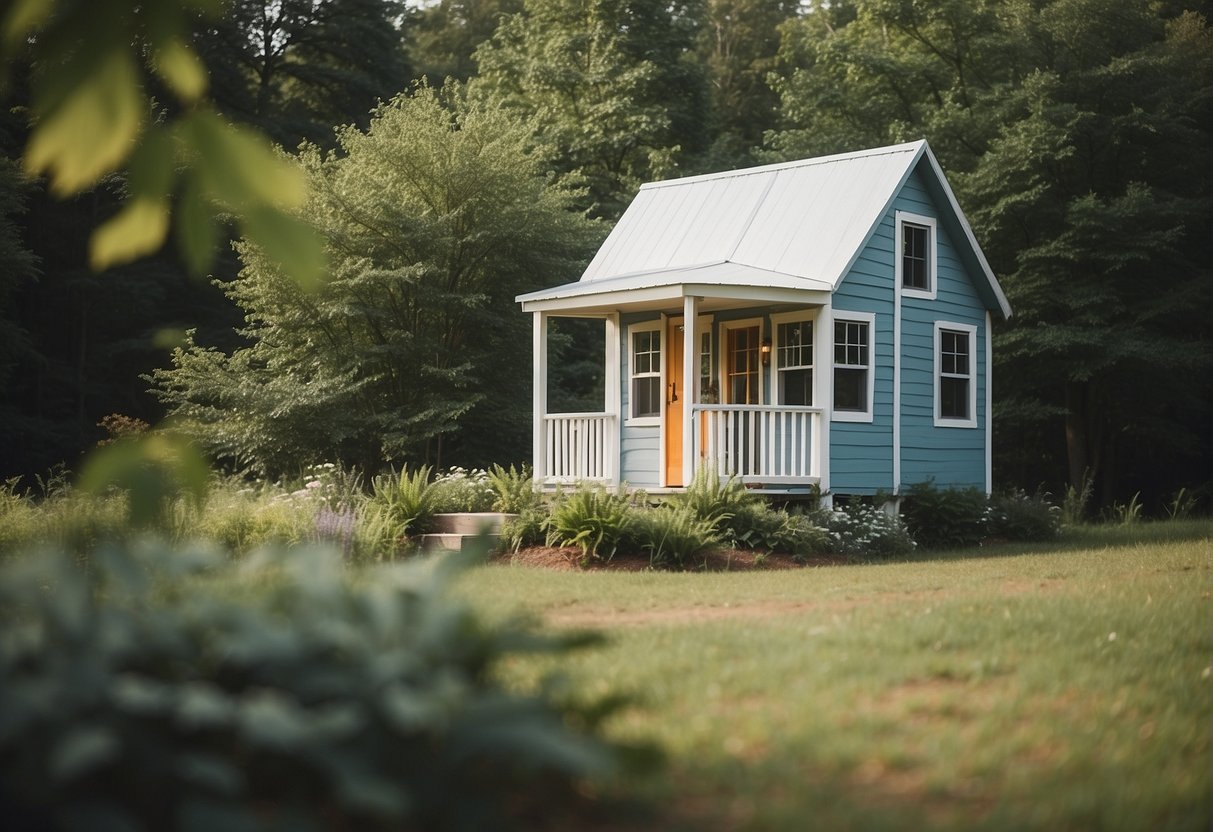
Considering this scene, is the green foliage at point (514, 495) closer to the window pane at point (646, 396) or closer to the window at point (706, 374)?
the window pane at point (646, 396)

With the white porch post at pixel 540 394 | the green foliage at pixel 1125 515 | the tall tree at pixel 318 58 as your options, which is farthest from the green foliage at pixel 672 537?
the tall tree at pixel 318 58

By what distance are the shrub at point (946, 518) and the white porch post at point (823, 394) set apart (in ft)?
5.21

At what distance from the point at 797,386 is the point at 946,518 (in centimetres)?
267

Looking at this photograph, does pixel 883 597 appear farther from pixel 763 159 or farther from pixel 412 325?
pixel 763 159

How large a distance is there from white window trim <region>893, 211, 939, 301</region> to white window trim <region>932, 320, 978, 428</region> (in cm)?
56

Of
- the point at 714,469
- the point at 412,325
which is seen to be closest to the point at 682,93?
the point at 412,325

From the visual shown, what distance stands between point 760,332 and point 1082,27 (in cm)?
1215

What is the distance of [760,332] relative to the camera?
17953mm

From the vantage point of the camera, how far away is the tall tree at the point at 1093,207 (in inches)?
944

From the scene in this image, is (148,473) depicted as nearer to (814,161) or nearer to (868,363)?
(868,363)

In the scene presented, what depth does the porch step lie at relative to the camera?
570 inches

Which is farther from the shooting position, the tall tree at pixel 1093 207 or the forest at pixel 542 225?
the tall tree at pixel 1093 207

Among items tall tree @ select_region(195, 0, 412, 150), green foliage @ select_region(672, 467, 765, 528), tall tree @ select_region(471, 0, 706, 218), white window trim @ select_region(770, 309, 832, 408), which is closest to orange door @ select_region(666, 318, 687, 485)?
white window trim @ select_region(770, 309, 832, 408)

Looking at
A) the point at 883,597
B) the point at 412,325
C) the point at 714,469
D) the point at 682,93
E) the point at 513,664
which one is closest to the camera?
the point at 513,664
